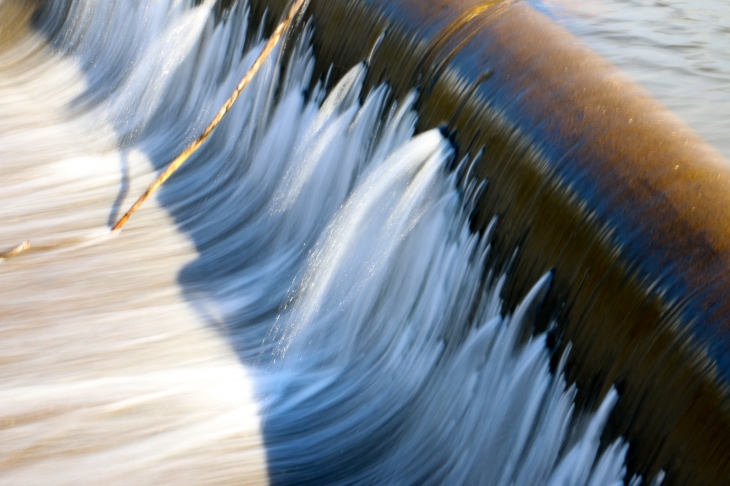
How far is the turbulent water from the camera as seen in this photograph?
10.2ft

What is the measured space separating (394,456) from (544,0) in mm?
2097

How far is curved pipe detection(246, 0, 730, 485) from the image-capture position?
7.43 ft

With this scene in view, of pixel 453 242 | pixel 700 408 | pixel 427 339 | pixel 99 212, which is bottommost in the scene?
pixel 99 212

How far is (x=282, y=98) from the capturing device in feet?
16.9

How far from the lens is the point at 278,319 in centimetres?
416

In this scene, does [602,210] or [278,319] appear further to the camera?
[278,319]

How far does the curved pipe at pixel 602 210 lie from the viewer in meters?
2.26

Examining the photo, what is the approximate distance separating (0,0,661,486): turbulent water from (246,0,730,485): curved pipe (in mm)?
113

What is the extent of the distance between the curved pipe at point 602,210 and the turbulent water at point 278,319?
113mm

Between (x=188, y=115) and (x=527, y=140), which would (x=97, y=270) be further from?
(x=527, y=140)

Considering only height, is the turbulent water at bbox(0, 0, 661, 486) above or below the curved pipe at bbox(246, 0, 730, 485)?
below

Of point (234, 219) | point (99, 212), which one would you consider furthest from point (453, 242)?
point (99, 212)

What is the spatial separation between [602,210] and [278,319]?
6.02ft

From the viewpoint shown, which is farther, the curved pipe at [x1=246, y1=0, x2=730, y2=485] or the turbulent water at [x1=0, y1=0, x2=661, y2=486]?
the turbulent water at [x1=0, y1=0, x2=661, y2=486]
